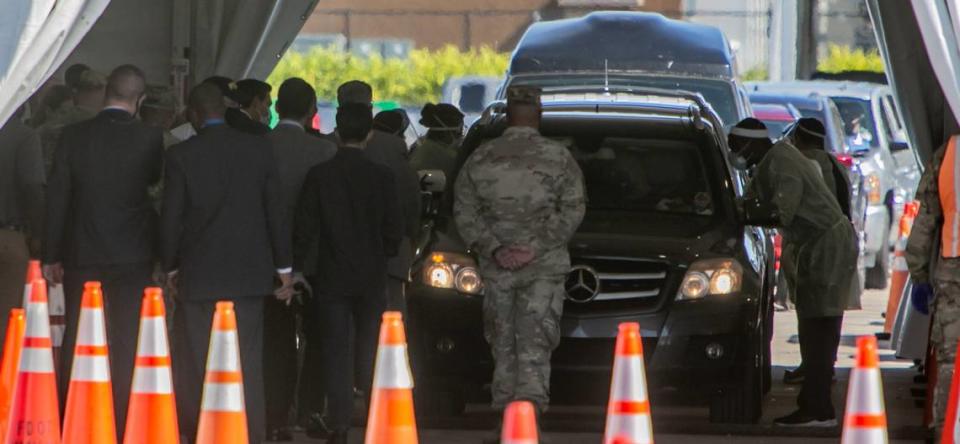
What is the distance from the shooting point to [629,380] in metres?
7.51

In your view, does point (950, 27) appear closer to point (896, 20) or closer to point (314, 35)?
point (896, 20)

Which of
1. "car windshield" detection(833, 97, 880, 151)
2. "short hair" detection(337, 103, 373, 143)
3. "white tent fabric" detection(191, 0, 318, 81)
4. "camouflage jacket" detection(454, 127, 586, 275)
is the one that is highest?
"car windshield" detection(833, 97, 880, 151)

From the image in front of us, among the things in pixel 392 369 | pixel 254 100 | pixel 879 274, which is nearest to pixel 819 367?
pixel 254 100

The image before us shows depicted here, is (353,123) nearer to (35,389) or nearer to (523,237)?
(523,237)

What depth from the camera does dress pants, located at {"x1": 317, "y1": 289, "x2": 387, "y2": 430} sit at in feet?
33.3

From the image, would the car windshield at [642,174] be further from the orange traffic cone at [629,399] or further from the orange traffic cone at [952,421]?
the orange traffic cone at [629,399]

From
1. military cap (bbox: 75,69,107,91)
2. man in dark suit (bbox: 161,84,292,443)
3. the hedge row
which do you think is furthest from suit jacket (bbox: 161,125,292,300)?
the hedge row

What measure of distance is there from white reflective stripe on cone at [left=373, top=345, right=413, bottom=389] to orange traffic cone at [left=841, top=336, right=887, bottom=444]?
1744mm

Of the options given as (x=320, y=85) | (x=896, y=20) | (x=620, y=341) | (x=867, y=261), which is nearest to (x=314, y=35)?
(x=320, y=85)

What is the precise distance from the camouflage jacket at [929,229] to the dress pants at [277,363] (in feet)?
10.2

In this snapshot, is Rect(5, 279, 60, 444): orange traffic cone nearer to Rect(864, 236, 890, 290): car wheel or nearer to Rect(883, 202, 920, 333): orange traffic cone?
Rect(883, 202, 920, 333): orange traffic cone

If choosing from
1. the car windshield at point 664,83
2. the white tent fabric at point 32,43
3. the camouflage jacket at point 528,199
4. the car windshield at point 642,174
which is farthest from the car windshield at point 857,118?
the white tent fabric at point 32,43

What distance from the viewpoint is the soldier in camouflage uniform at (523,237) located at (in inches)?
408

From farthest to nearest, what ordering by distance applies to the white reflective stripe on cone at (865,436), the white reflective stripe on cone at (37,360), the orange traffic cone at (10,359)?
the orange traffic cone at (10,359) → the white reflective stripe on cone at (37,360) → the white reflective stripe on cone at (865,436)
